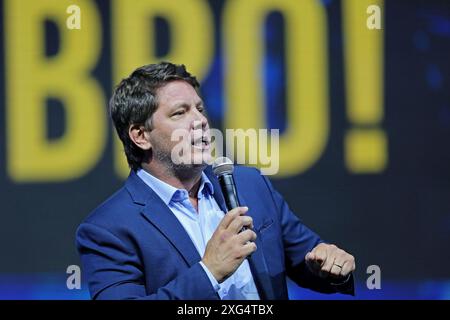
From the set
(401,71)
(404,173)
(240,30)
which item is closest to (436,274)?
(404,173)

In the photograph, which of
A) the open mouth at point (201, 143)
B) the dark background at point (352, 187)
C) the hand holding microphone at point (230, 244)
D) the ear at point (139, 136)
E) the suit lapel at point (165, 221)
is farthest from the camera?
the dark background at point (352, 187)

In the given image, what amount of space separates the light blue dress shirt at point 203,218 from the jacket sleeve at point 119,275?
129 millimetres

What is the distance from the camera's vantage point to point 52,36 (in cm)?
317

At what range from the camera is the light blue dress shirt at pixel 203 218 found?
1.80m

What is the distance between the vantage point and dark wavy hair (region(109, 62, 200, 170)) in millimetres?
1978

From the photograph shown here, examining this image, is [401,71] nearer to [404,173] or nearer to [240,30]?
[404,173]

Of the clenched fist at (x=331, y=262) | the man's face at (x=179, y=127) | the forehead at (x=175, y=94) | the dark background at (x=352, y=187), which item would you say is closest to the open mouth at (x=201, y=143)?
the man's face at (x=179, y=127)

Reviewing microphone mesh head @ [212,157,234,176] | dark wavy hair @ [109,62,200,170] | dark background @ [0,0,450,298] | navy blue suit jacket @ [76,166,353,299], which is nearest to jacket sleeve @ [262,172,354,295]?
navy blue suit jacket @ [76,166,353,299]

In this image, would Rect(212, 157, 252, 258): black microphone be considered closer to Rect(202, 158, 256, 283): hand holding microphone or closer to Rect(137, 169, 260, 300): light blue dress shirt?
Rect(202, 158, 256, 283): hand holding microphone

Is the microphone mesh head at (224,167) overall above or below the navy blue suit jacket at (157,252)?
above

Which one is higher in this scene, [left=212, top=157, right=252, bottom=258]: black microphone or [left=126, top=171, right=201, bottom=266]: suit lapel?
[left=212, top=157, right=252, bottom=258]: black microphone

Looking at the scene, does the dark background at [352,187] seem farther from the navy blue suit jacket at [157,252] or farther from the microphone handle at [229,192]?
the microphone handle at [229,192]
